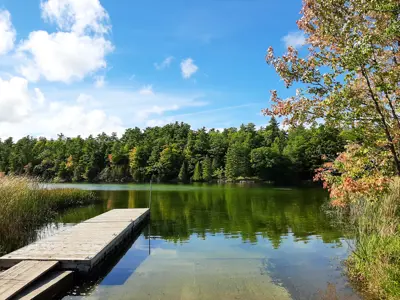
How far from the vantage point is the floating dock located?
541 cm

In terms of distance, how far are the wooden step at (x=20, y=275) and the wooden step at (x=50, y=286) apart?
0.11 meters

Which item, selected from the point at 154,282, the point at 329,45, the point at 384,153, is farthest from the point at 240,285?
the point at 329,45

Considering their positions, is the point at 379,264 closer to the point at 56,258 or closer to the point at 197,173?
the point at 56,258

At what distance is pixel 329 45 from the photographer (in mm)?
4945

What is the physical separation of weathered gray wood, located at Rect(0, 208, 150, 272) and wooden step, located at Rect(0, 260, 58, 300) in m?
0.29

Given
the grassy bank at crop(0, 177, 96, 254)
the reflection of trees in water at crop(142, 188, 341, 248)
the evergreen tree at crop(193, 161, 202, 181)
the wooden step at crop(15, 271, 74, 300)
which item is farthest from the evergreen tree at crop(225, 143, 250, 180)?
the wooden step at crop(15, 271, 74, 300)

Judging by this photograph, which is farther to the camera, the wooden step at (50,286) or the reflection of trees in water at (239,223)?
the reflection of trees in water at (239,223)

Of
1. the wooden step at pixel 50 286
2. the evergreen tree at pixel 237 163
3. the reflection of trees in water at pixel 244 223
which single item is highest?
the evergreen tree at pixel 237 163

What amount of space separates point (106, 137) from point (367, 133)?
85.3m

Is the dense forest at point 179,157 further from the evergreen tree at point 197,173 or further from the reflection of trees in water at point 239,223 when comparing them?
the reflection of trees in water at point 239,223

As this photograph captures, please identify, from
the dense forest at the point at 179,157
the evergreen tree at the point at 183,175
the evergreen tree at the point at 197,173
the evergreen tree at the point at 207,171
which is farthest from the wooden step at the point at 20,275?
the evergreen tree at the point at 183,175

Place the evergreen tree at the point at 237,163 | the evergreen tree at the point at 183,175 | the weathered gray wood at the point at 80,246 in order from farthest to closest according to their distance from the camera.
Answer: the evergreen tree at the point at 183,175 < the evergreen tree at the point at 237,163 < the weathered gray wood at the point at 80,246

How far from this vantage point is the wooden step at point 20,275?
499cm

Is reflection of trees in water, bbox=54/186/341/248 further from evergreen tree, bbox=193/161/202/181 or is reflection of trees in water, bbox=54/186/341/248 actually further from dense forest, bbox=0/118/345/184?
evergreen tree, bbox=193/161/202/181
